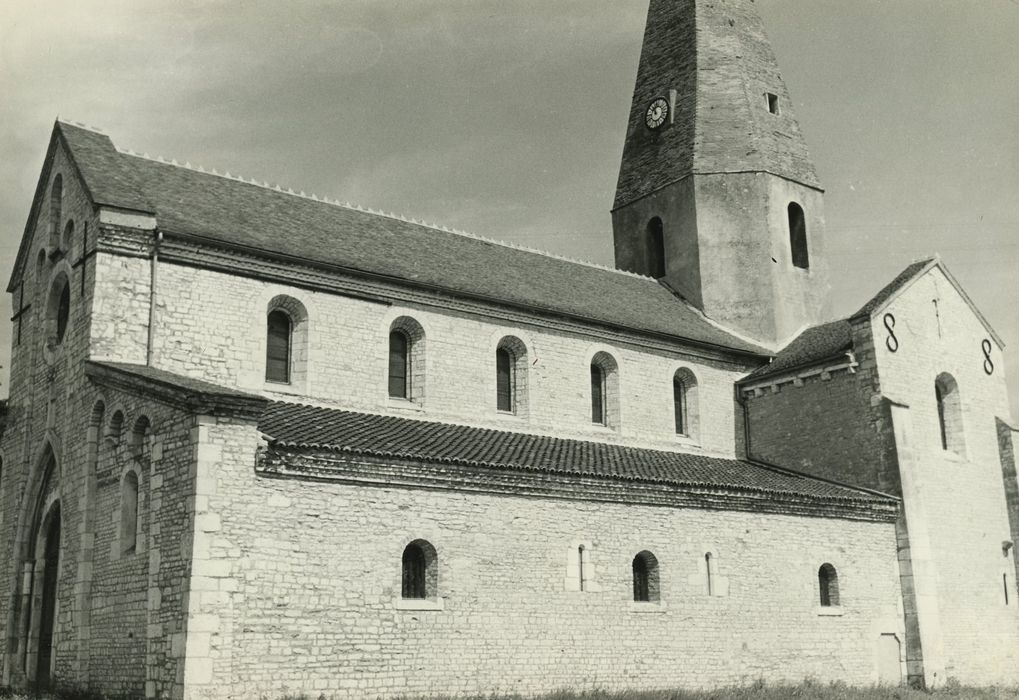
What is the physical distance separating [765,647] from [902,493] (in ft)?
17.3

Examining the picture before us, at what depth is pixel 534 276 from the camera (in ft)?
87.9

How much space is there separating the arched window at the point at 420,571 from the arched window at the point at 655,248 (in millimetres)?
16352

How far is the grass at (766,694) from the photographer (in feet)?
56.9

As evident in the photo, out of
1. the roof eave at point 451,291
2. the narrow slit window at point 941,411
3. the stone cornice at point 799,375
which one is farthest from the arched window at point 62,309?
the narrow slit window at point 941,411

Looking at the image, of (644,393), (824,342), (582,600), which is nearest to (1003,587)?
(824,342)

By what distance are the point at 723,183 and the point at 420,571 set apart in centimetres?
1730

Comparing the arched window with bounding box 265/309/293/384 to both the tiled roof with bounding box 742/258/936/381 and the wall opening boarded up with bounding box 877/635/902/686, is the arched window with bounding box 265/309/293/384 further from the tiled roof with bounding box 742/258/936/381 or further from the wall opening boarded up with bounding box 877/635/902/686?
the wall opening boarded up with bounding box 877/635/902/686

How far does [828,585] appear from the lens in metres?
22.8

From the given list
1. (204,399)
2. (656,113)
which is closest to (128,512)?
(204,399)

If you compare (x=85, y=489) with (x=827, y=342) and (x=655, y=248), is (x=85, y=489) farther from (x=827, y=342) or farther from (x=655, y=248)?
(x=655, y=248)

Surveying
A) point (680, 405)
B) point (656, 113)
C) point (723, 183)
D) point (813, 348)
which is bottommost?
point (680, 405)

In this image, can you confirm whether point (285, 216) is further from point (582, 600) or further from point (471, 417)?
point (582, 600)

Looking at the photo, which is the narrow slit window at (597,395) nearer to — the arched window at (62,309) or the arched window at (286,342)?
the arched window at (286,342)

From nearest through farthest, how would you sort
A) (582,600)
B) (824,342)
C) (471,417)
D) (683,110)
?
(582,600) < (471,417) < (824,342) < (683,110)
